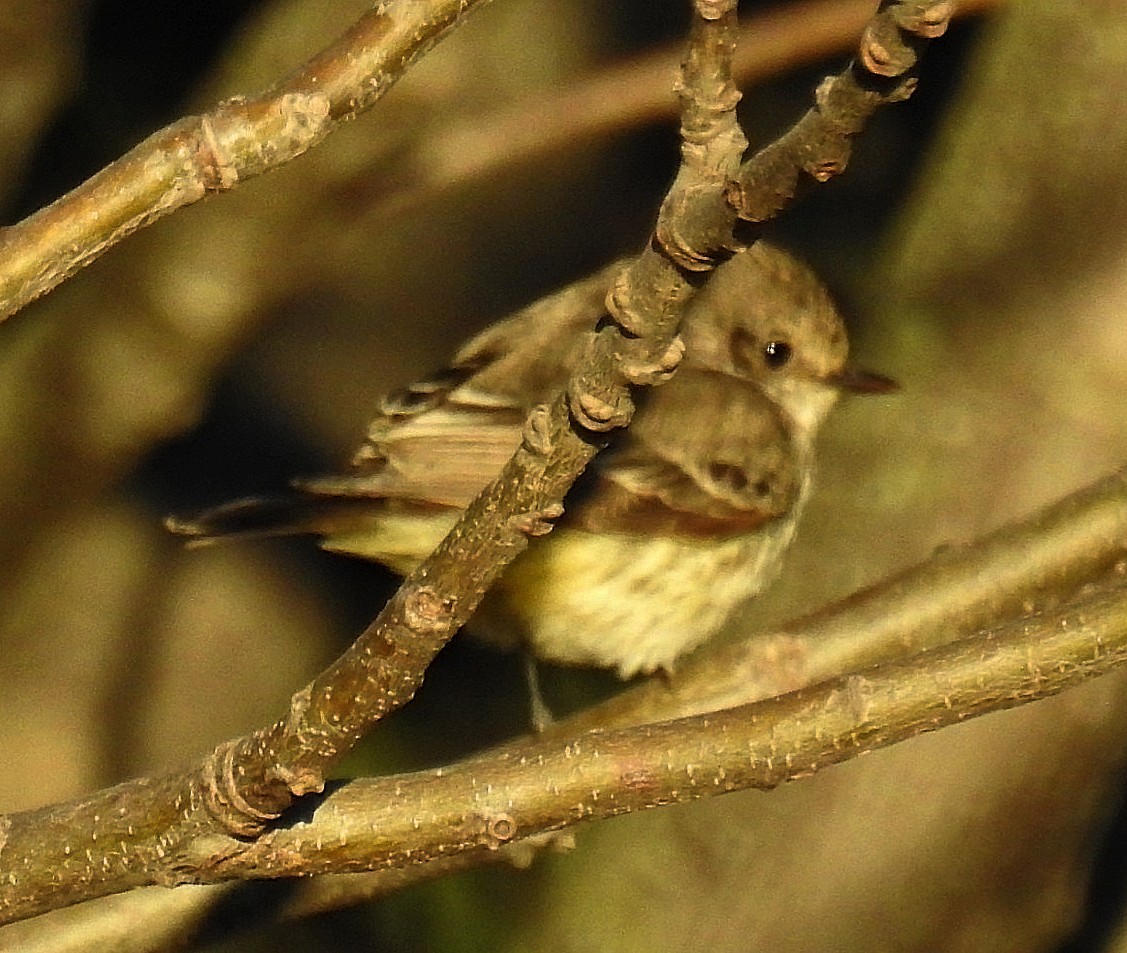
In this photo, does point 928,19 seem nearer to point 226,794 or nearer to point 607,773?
point 607,773

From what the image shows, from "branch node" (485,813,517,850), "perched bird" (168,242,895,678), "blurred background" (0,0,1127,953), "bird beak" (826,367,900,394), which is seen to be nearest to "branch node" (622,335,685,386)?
"branch node" (485,813,517,850)

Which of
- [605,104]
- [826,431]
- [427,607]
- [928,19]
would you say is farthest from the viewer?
[826,431]

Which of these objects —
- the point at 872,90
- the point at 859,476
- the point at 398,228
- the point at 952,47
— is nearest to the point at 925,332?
the point at 859,476

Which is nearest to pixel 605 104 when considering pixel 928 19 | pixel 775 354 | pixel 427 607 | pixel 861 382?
pixel 427 607

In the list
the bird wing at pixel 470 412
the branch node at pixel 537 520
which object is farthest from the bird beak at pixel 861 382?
the branch node at pixel 537 520

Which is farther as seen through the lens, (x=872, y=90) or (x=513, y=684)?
(x=513, y=684)

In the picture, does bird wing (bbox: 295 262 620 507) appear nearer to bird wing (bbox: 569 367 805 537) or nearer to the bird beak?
bird wing (bbox: 569 367 805 537)

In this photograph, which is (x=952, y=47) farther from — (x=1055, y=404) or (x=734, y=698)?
(x=734, y=698)
